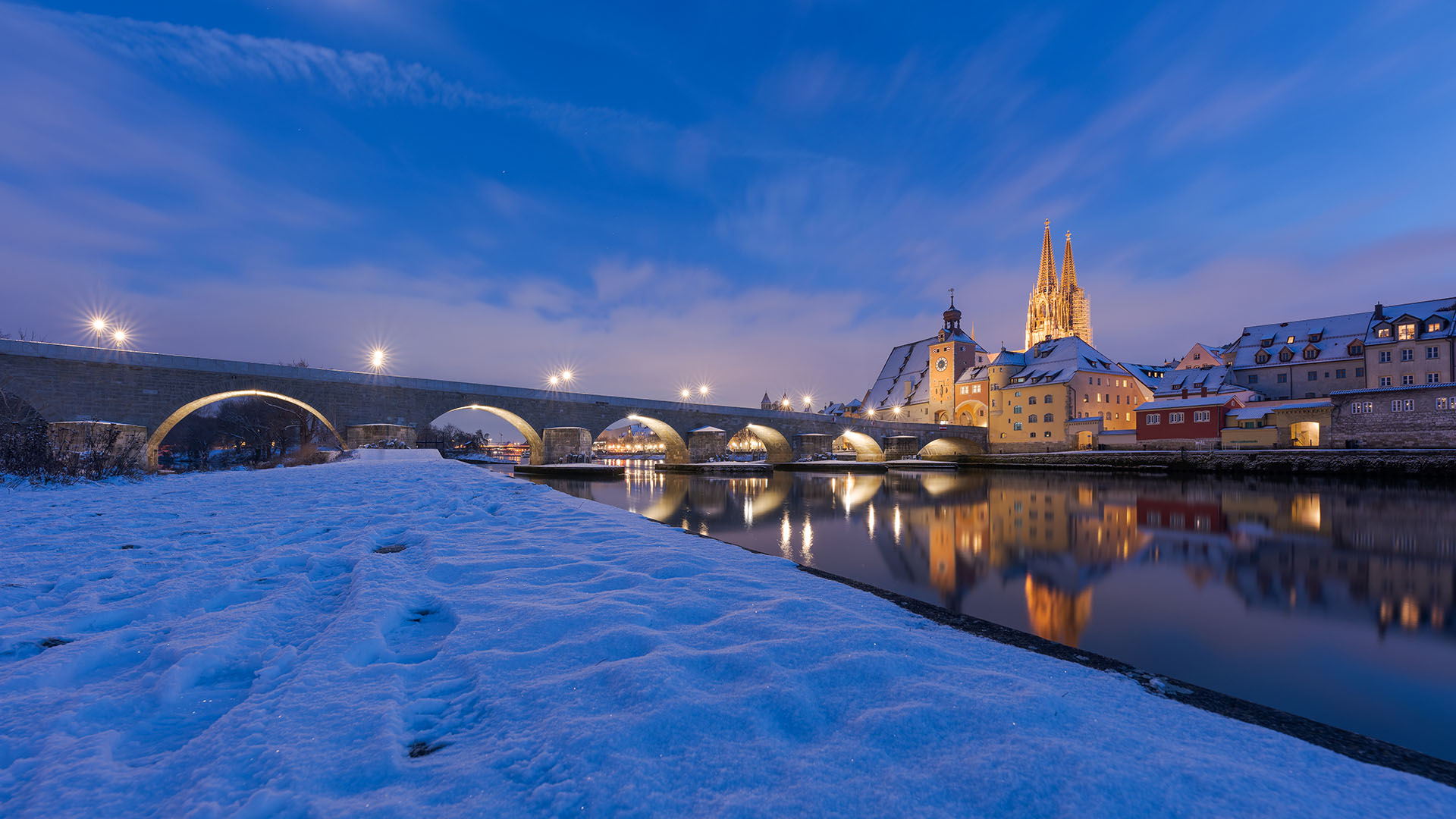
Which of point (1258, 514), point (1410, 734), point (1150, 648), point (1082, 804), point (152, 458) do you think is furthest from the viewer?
point (152, 458)

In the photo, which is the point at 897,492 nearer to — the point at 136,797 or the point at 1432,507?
the point at 1432,507

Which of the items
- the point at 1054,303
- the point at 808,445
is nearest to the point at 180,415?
the point at 808,445

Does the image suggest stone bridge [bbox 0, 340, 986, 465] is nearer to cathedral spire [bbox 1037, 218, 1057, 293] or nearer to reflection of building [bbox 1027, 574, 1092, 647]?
reflection of building [bbox 1027, 574, 1092, 647]

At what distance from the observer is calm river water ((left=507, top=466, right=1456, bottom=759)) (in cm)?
519

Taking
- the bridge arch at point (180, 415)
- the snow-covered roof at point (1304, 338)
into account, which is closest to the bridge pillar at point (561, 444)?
the bridge arch at point (180, 415)

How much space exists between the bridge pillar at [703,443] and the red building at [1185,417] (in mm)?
35555

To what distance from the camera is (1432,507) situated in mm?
18156

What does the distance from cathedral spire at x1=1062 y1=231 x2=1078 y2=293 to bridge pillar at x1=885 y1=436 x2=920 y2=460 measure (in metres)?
58.9

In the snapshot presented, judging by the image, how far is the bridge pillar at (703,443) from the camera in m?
41.5

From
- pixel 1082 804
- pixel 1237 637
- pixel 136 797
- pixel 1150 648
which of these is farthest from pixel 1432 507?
pixel 136 797

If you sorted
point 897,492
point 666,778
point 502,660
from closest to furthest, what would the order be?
point 666,778 < point 502,660 < point 897,492

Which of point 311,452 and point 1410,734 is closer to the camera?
point 1410,734

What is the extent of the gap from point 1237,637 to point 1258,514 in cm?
1499

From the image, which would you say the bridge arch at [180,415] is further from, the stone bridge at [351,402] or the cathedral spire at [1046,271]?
the cathedral spire at [1046,271]
